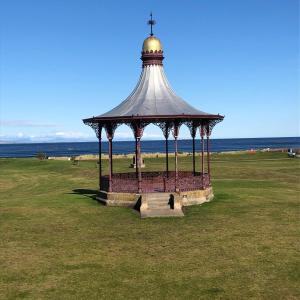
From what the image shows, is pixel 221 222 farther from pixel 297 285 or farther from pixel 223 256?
pixel 297 285

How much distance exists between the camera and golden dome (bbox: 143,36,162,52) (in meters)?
28.2

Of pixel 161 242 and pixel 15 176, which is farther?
pixel 15 176

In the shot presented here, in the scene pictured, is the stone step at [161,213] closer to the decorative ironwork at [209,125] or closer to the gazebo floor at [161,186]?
the gazebo floor at [161,186]

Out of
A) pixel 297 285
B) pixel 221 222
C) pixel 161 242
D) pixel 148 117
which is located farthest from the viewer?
pixel 148 117

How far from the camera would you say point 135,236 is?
1850cm

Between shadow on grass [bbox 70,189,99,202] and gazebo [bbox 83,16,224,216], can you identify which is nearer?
gazebo [bbox 83,16,224,216]

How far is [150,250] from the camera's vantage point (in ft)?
53.7

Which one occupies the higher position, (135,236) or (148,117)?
(148,117)

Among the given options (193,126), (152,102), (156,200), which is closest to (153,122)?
(152,102)

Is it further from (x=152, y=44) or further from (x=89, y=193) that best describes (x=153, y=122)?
(x=89, y=193)

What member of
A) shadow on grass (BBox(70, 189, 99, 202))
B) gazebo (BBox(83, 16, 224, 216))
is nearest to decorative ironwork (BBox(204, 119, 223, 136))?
gazebo (BBox(83, 16, 224, 216))

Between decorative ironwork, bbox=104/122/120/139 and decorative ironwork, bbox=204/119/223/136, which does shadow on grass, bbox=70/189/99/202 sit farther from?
decorative ironwork, bbox=204/119/223/136

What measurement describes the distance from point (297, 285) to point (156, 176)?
21105 millimetres

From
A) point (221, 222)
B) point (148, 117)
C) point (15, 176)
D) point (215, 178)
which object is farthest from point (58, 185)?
point (221, 222)
